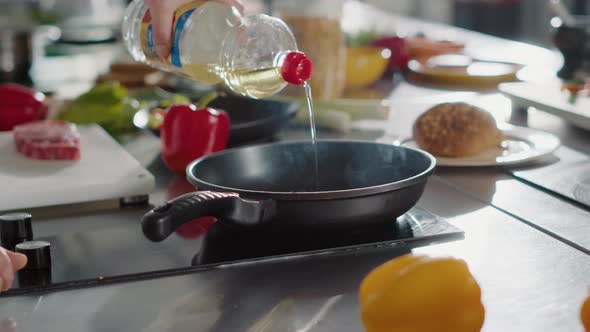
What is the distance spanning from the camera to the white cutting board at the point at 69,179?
3.67 ft

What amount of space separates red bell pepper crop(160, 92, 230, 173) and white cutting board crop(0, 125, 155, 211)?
7cm

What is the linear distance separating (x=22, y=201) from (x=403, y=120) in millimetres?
769

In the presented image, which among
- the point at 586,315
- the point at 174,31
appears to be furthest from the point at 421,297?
the point at 174,31

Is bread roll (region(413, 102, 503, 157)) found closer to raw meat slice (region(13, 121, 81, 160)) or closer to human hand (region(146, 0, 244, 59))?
human hand (region(146, 0, 244, 59))

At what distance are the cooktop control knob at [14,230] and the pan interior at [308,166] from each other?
0.21 meters

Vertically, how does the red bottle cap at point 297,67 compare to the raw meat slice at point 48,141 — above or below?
above

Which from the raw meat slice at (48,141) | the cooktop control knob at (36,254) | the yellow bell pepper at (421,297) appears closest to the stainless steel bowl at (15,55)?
the raw meat slice at (48,141)

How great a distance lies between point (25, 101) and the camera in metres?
1.57

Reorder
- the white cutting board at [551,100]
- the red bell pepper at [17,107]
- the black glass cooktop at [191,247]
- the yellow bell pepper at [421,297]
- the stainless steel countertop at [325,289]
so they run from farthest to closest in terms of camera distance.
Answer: the red bell pepper at [17,107] < the white cutting board at [551,100] < the black glass cooktop at [191,247] < the stainless steel countertop at [325,289] < the yellow bell pepper at [421,297]

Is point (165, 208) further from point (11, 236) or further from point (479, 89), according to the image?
point (479, 89)

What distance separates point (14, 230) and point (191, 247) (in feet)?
0.63

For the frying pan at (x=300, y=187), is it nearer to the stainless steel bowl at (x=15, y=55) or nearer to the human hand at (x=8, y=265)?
the human hand at (x=8, y=265)

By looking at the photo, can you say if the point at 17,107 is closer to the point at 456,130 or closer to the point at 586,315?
the point at 456,130

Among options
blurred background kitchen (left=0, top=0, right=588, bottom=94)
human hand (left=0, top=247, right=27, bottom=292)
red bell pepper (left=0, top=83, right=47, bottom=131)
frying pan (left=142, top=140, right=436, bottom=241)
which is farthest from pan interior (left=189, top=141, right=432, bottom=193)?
blurred background kitchen (left=0, top=0, right=588, bottom=94)
